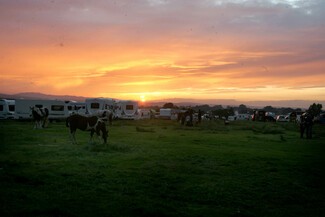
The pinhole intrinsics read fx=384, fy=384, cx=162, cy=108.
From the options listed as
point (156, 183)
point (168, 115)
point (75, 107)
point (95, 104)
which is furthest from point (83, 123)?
point (168, 115)

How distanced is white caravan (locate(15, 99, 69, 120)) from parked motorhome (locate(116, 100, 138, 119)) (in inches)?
408

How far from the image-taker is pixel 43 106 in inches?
2060

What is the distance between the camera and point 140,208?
10328 mm

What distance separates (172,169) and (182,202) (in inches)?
175

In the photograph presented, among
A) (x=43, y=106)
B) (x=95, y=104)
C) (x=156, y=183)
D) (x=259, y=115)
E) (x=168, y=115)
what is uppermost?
(x=95, y=104)

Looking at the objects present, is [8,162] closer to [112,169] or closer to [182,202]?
[112,169]

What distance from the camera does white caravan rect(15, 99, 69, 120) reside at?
51.9 meters

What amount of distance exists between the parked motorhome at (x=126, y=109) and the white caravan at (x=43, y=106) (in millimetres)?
10372

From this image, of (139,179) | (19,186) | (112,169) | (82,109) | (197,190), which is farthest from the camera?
(82,109)

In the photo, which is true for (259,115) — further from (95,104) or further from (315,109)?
(315,109)

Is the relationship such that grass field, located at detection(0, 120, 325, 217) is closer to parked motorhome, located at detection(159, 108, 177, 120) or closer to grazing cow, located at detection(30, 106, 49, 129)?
grazing cow, located at detection(30, 106, 49, 129)

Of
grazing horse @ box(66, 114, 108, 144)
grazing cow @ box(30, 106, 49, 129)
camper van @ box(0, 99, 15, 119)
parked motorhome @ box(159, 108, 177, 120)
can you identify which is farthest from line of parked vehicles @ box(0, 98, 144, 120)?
grazing horse @ box(66, 114, 108, 144)

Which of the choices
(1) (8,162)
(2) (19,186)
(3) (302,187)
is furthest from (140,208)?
(1) (8,162)

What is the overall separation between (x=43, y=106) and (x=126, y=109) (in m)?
14.4
